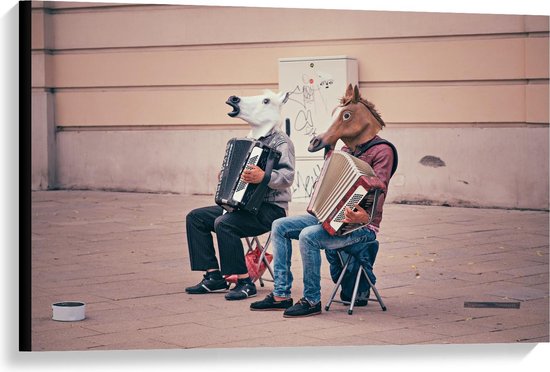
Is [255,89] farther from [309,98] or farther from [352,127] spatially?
[352,127]

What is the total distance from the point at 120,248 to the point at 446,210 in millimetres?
2974

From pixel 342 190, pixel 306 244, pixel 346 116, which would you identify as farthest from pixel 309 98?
pixel 342 190

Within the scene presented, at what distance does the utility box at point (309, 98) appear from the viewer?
11266mm

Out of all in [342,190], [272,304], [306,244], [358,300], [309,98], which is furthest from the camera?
[309,98]

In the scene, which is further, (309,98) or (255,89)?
(255,89)

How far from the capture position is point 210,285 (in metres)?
8.09

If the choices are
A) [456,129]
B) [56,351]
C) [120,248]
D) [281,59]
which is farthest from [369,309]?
[281,59]

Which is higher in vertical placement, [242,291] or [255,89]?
[255,89]

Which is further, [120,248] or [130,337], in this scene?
[120,248]

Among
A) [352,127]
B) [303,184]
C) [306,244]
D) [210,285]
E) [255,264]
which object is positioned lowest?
[210,285]

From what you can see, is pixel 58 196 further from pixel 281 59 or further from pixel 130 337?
pixel 130 337

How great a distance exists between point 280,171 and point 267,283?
1108 millimetres

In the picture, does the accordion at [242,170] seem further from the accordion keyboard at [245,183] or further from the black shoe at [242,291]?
the black shoe at [242,291]

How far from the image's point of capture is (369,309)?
301 inches
